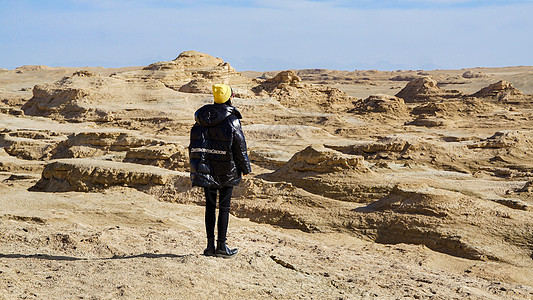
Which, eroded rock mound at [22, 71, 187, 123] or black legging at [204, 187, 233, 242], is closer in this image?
black legging at [204, 187, 233, 242]

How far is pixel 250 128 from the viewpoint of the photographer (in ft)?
67.3

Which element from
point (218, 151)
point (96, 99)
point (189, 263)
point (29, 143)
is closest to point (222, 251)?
point (189, 263)

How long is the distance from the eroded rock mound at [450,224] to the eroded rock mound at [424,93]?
2543cm

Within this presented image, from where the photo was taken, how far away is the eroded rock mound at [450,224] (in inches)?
259

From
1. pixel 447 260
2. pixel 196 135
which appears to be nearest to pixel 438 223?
pixel 447 260

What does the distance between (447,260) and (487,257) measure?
498 mm

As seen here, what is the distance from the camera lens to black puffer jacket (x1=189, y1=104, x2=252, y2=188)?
4352 mm

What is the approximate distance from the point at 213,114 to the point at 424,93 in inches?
1180

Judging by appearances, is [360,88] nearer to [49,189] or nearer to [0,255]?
[49,189]

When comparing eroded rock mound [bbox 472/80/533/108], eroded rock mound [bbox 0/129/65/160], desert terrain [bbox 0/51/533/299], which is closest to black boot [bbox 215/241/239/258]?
desert terrain [bbox 0/51/533/299]

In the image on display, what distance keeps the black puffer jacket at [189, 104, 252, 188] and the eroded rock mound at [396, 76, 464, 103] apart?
29.0m

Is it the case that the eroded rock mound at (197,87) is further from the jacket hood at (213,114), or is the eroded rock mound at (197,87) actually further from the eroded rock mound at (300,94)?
the jacket hood at (213,114)

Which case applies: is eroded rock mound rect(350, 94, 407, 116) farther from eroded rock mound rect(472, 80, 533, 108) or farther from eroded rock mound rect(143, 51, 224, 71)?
eroded rock mound rect(143, 51, 224, 71)

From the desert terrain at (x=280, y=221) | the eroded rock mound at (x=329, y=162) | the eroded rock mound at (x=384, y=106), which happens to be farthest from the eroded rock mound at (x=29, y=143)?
the eroded rock mound at (x=384, y=106)
